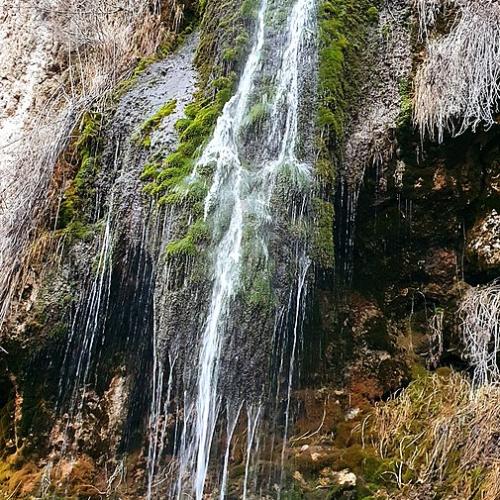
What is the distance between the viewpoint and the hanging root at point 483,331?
13.1 ft

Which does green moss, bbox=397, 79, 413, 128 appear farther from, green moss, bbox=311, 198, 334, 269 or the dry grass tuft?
the dry grass tuft

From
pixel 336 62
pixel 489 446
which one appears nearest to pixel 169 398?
pixel 489 446

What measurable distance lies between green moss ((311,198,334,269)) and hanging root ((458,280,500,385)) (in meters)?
0.87

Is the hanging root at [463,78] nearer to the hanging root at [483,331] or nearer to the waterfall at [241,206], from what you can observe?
the waterfall at [241,206]

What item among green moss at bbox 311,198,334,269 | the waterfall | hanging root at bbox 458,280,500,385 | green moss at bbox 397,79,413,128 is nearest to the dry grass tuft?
hanging root at bbox 458,280,500,385

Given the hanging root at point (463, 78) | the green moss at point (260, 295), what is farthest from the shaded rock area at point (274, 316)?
the hanging root at point (463, 78)

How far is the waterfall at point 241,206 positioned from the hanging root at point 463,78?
2.59 feet

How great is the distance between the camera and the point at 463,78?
435 cm

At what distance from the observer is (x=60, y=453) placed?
15.1 ft

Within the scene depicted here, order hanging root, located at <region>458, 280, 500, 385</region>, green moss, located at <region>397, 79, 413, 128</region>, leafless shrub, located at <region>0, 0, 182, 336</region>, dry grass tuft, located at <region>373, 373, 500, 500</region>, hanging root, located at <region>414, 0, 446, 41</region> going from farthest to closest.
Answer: leafless shrub, located at <region>0, 0, 182, 336</region> < hanging root, located at <region>414, 0, 446, 41</region> < green moss, located at <region>397, 79, 413, 128</region> < hanging root, located at <region>458, 280, 500, 385</region> < dry grass tuft, located at <region>373, 373, 500, 500</region>

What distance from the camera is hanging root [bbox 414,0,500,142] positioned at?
167 inches

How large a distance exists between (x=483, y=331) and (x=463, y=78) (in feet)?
5.03

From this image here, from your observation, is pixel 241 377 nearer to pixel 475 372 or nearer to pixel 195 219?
pixel 195 219

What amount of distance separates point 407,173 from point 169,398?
80.2 inches
